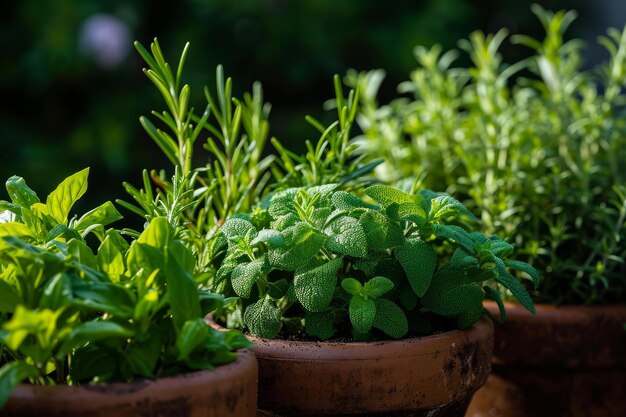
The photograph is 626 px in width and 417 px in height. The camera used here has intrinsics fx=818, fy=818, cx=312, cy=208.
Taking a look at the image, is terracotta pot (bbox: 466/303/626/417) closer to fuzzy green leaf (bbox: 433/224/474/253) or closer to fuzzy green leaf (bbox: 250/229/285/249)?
fuzzy green leaf (bbox: 433/224/474/253)

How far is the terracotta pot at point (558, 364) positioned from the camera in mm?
1205

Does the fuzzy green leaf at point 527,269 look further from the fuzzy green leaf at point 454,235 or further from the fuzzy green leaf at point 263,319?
the fuzzy green leaf at point 263,319

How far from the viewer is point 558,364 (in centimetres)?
122

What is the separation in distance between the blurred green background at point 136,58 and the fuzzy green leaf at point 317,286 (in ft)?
7.40

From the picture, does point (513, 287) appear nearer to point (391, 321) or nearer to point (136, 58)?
point (391, 321)

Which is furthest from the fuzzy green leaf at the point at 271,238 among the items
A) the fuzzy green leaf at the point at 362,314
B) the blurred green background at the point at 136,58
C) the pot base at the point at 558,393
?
the blurred green background at the point at 136,58

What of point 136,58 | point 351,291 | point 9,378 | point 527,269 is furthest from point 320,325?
point 136,58

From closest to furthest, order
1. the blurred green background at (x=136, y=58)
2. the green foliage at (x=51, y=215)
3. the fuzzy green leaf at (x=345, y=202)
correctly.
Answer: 1. the green foliage at (x=51, y=215)
2. the fuzzy green leaf at (x=345, y=202)
3. the blurred green background at (x=136, y=58)

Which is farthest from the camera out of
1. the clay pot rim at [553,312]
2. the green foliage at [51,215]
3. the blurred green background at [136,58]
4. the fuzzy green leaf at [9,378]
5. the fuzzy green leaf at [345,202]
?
the blurred green background at [136,58]

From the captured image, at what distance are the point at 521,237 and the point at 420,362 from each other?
19.4 inches

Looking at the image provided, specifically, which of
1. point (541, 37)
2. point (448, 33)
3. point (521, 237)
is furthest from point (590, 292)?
point (541, 37)

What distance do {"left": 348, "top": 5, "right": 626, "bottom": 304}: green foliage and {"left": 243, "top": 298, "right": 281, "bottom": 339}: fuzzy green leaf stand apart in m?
0.38

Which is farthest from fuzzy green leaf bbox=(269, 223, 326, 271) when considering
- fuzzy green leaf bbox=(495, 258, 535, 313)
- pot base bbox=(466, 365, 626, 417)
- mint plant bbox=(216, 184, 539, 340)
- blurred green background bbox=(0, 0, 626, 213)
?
blurred green background bbox=(0, 0, 626, 213)

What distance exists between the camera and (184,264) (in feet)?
2.52
